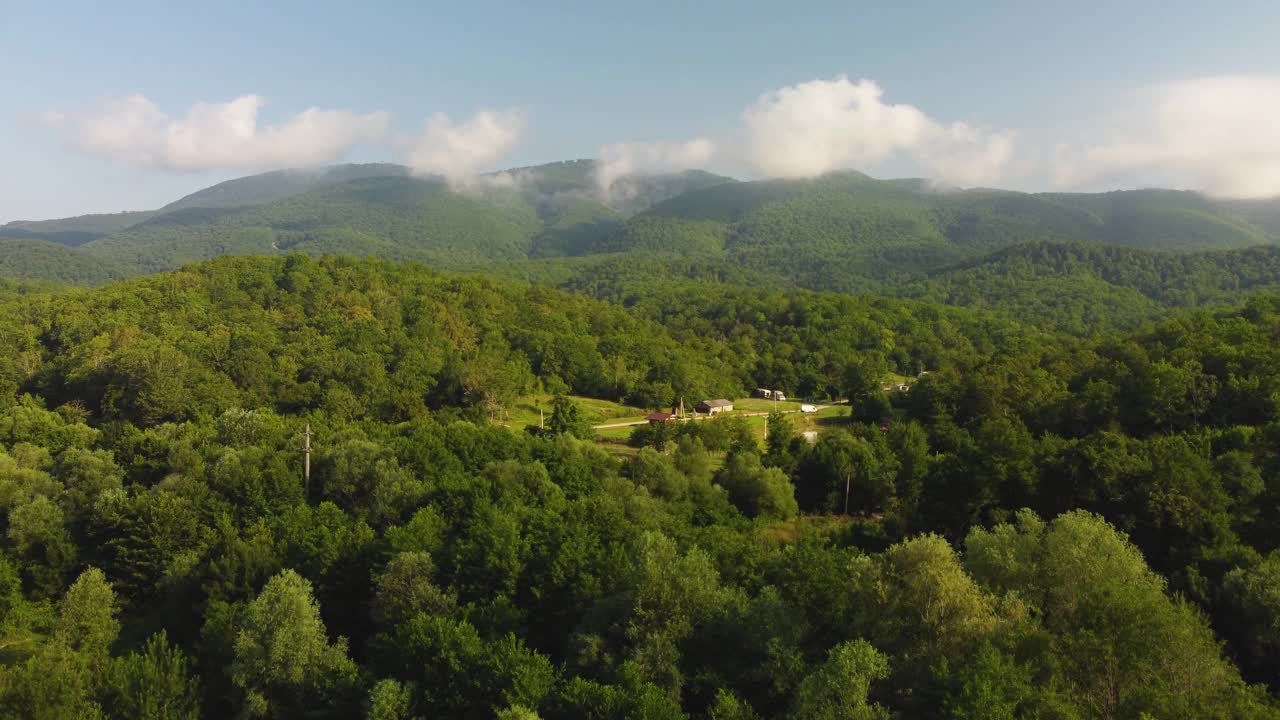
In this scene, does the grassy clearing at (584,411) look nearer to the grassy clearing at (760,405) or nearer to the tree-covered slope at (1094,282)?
the grassy clearing at (760,405)

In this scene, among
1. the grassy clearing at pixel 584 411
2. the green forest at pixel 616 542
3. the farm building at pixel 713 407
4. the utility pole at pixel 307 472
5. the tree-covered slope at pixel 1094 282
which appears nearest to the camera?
the green forest at pixel 616 542

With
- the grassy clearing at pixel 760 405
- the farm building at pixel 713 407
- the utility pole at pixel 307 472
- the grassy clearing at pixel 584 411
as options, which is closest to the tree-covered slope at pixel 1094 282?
the grassy clearing at pixel 760 405

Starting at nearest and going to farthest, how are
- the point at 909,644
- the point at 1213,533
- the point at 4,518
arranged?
the point at 909,644 < the point at 1213,533 < the point at 4,518

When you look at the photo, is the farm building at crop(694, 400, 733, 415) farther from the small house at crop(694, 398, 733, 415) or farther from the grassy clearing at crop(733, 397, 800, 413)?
the grassy clearing at crop(733, 397, 800, 413)

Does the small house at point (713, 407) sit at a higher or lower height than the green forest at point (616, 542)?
lower

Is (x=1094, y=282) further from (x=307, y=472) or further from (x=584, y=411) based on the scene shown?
(x=307, y=472)

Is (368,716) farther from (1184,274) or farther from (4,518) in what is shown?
(1184,274)

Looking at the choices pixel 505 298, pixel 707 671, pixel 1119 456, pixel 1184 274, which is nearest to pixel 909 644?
pixel 707 671

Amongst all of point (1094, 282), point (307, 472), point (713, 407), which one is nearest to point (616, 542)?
point (307, 472)
